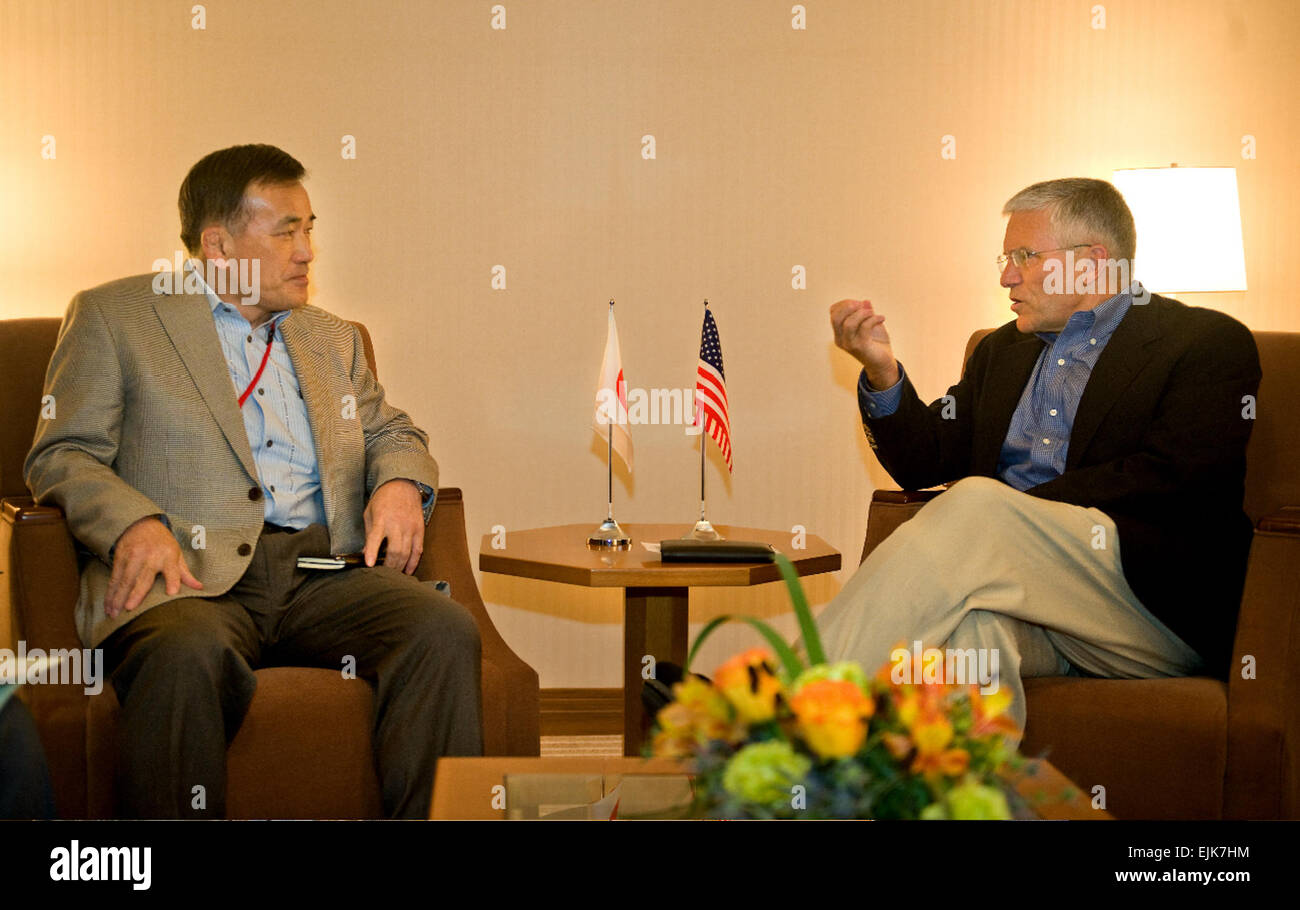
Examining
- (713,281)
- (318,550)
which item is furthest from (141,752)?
(713,281)

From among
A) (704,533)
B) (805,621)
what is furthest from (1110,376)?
(805,621)

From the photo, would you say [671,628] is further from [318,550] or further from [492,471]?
[492,471]

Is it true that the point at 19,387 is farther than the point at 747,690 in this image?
Yes

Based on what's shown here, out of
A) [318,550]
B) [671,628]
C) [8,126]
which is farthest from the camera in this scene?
[8,126]

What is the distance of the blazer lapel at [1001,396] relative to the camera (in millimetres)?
2494

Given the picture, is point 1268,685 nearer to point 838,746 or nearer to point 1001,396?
point 1001,396

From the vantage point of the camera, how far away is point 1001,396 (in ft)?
8.28

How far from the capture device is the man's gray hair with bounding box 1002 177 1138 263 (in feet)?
8.05

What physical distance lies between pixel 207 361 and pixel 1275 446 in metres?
1.92

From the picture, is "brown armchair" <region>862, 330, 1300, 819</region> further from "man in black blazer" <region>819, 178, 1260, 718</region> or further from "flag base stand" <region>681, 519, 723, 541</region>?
"flag base stand" <region>681, 519, 723, 541</region>

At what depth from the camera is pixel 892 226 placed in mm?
3287

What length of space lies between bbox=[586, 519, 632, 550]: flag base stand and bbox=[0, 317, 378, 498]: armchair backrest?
103cm

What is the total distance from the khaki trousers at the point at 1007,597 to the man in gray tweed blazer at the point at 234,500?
2.12 feet

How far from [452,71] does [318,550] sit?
1.42m
